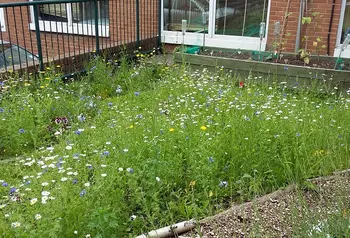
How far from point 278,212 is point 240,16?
567cm

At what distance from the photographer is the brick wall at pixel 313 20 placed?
6.71 metres

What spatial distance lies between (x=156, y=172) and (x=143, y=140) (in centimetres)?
56

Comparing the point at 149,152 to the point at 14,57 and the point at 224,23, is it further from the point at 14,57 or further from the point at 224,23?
the point at 224,23

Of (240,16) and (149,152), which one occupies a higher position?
(240,16)

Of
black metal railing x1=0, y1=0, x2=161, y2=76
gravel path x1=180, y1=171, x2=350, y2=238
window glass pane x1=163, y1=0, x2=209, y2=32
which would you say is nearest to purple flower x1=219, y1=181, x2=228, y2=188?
gravel path x1=180, y1=171, x2=350, y2=238

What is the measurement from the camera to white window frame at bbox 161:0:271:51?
7555mm

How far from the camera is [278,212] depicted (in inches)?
107

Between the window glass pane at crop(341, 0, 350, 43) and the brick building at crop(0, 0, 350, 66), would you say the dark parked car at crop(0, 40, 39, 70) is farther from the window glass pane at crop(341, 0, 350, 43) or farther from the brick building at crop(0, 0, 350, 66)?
the window glass pane at crop(341, 0, 350, 43)

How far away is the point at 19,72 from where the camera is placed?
5.61m

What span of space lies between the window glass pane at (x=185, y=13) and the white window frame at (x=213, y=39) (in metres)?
0.11

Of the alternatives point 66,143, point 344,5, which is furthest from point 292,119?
point 344,5

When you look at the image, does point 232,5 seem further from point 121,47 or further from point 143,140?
point 143,140

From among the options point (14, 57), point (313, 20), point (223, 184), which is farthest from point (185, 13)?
point (223, 184)

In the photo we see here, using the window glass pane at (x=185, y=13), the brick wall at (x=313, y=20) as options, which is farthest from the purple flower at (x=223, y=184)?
the window glass pane at (x=185, y=13)
